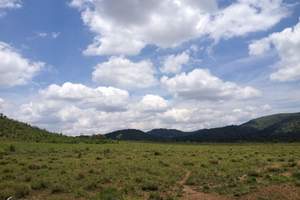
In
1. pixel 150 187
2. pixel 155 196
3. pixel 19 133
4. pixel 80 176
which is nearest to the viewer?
pixel 155 196

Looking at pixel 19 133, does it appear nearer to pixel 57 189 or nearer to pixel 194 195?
pixel 57 189

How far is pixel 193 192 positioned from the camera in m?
20.5

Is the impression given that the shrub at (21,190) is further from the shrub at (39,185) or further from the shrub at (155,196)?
the shrub at (155,196)

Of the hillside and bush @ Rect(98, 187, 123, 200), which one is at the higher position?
the hillside

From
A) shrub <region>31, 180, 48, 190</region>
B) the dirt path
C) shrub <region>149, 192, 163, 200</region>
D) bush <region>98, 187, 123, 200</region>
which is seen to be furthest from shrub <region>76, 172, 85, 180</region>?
shrub <region>149, 192, 163, 200</region>

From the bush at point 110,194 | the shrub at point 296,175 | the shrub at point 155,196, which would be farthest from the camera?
the shrub at point 296,175

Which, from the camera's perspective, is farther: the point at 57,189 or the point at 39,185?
the point at 39,185

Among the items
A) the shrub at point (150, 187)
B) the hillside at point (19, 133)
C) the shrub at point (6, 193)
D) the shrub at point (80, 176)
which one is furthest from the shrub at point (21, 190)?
the hillside at point (19, 133)

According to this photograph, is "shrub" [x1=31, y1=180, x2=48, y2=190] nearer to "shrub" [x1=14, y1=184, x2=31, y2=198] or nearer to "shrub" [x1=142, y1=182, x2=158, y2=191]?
"shrub" [x1=14, y1=184, x2=31, y2=198]

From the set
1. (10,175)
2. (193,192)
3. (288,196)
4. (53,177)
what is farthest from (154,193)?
(10,175)

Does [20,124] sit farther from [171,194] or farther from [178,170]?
[171,194]

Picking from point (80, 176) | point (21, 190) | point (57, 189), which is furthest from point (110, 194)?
point (80, 176)

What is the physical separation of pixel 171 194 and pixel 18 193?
8808 mm

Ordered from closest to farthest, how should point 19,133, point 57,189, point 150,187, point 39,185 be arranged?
point 57,189 < point 150,187 < point 39,185 < point 19,133
